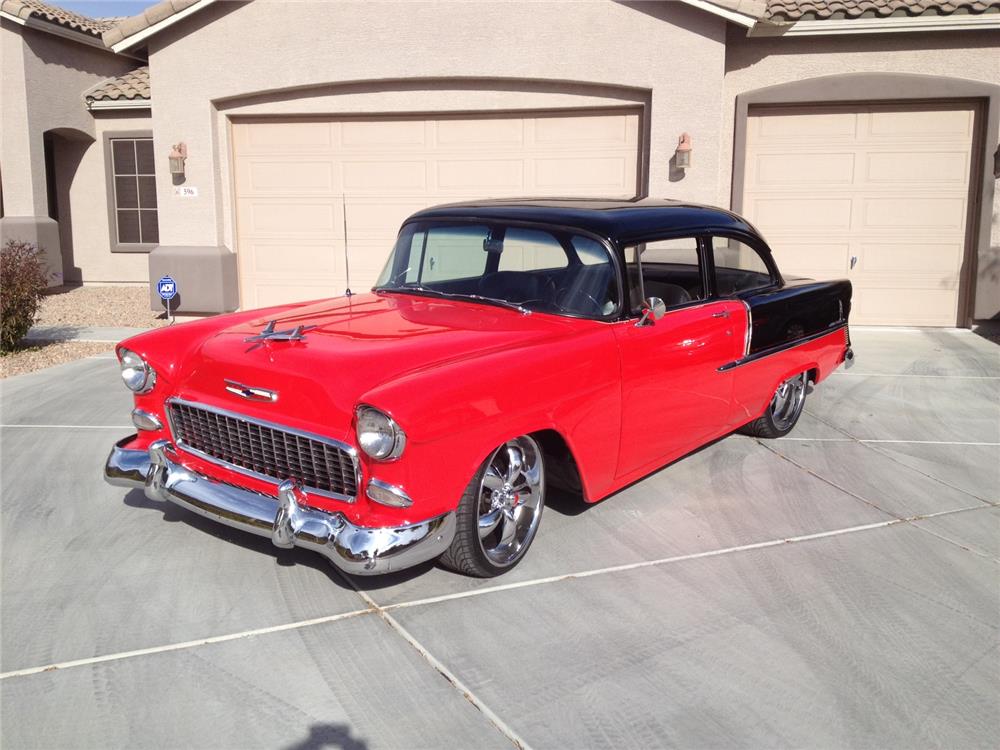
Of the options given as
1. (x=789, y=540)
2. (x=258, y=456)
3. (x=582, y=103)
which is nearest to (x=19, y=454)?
(x=258, y=456)

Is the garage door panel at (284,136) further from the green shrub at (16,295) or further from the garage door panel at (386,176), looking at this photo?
the green shrub at (16,295)

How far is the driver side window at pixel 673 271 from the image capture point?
4.64 m

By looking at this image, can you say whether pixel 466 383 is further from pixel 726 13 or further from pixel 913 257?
pixel 913 257

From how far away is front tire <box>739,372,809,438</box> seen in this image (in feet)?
18.7

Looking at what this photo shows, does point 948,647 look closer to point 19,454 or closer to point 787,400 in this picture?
point 787,400

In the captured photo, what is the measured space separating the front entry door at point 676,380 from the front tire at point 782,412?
2.66 feet

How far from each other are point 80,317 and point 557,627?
9557mm

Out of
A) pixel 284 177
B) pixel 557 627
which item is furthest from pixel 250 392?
pixel 284 177

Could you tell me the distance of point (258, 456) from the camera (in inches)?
140

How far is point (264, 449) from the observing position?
3.52m

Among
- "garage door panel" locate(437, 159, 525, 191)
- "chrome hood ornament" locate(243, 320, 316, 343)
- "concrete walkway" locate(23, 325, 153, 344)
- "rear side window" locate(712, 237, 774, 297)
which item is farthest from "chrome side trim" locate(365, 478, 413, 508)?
"garage door panel" locate(437, 159, 525, 191)

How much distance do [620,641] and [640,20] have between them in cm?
810

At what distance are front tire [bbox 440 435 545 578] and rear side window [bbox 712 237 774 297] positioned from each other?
1765 millimetres

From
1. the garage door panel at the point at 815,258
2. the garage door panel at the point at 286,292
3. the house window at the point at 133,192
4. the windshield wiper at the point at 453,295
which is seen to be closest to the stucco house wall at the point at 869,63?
the garage door panel at the point at 815,258
